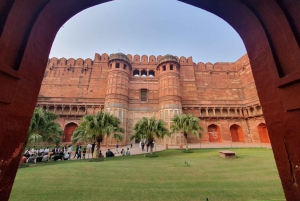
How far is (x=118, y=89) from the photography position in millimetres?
23062

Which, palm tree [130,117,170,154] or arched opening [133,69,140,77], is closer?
palm tree [130,117,170,154]

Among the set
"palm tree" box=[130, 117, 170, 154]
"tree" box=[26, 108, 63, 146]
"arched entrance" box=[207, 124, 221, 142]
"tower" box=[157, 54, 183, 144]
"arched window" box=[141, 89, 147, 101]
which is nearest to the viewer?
"tree" box=[26, 108, 63, 146]

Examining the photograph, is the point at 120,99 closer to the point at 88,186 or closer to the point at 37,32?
the point at 88,186

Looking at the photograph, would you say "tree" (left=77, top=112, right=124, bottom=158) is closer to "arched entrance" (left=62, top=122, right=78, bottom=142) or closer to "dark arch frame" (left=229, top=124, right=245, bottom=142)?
"arched entrance" (left=62, top=122, right=78, bottom=142)

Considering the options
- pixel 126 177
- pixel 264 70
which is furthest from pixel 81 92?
pixel 264 70

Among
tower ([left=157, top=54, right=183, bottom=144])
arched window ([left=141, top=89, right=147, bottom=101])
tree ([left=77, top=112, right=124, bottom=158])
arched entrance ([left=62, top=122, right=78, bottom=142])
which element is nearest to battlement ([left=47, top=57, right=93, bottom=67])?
arched entrance ([left=62, top=122, right=78, bottom=142])

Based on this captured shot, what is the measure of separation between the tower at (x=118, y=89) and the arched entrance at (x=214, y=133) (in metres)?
15.5

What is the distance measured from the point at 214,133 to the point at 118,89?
1947 cm

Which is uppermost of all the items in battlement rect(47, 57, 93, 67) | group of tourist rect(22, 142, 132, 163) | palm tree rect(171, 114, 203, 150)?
battlement rect(47, 57, 93, 67)

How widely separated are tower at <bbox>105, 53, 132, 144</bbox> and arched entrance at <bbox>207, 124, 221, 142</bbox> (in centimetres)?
1547

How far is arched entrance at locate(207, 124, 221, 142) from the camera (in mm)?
24672

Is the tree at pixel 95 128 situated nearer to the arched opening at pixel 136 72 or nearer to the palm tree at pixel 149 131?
the palm tree at pixel 149 131

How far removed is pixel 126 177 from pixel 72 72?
2769 cm

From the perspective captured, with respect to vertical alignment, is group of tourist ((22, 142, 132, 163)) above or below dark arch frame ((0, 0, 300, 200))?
below
